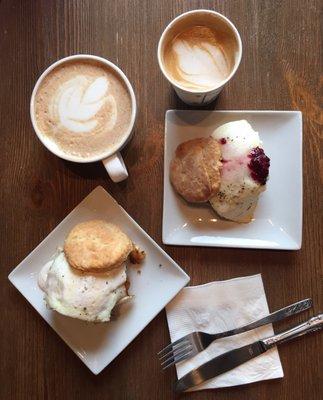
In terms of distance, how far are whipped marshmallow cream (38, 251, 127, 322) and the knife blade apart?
25 cm

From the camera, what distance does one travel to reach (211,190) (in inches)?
41.3

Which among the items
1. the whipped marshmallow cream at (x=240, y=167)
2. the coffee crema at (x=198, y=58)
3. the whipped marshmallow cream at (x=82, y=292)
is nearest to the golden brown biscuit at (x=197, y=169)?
the whipped marshmallow cream at (x=240, y=167)

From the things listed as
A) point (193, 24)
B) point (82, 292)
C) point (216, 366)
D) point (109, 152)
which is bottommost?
point (216, 366)

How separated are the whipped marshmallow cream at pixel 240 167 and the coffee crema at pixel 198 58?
0.11m

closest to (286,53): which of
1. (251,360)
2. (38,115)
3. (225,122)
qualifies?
(225,122)

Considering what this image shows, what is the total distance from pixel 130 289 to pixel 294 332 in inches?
15.2

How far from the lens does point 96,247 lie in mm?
1027

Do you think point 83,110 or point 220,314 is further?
point 220,314

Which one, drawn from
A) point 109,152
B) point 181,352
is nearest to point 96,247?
point 109,152

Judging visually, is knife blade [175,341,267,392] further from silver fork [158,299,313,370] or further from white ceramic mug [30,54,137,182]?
white ceramic mug [30,54,137,182]

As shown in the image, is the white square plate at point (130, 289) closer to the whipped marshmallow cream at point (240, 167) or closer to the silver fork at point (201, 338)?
the silver fork at point (201, 338)

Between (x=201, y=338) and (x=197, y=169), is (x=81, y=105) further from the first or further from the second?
(x=201, y=338)

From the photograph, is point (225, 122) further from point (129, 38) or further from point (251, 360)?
point (251, 360)

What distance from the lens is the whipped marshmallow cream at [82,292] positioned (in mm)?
1020
